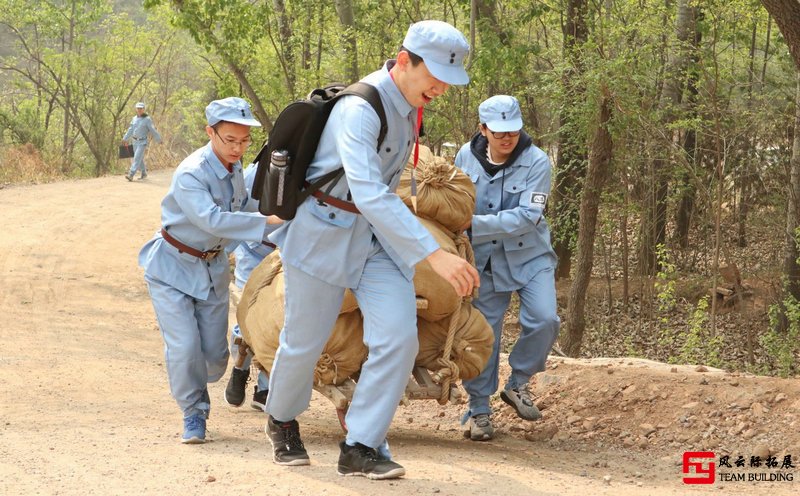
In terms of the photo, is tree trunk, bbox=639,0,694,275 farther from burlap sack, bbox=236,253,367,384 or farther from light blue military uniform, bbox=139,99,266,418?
burlap sack, bbox=236,253,367,384

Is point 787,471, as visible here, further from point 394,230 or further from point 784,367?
point 784,367

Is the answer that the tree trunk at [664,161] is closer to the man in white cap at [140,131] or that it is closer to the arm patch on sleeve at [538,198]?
the arm patch on sleeve at [538,198]

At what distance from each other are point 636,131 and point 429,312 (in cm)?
733

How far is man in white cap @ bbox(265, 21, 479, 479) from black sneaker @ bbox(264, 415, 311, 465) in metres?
0.32

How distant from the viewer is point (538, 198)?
6195mm

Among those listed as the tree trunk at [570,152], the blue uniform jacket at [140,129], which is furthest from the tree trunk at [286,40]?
the blue uniform jacket at [140,129]

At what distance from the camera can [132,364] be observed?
906 cm

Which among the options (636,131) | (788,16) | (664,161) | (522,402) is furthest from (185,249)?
(664,161)

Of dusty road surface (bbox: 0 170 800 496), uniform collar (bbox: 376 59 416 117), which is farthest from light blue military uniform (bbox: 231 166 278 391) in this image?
uniform collar (bbox: 376 59 416 117)

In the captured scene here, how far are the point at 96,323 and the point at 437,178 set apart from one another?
629 cm

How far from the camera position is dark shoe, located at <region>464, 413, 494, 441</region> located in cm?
631

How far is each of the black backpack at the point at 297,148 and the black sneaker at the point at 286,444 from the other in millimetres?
Result: 1035

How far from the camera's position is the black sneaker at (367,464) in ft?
15.2

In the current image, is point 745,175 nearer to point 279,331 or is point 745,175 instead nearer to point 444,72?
point 279,331
